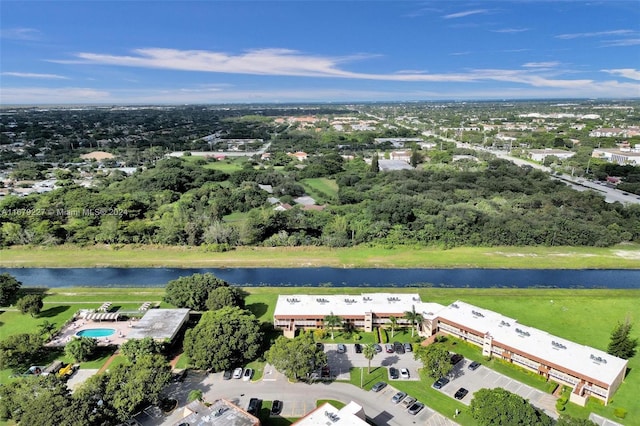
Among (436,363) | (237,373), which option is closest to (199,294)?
(237,373)

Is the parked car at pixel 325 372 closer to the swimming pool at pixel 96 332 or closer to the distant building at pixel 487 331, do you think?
the distant building at pixel 487 331

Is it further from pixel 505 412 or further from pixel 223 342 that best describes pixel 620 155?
pixel 223 342

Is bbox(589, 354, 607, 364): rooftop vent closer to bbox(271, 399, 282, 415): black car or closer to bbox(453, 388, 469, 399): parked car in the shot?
bbox(453, 388, 469, 399): parked car

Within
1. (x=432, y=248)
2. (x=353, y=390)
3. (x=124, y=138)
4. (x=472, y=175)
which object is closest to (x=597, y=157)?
(x=472, y=175)

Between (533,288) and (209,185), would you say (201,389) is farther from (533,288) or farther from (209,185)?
(209,185)

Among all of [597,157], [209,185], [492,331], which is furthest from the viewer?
[597,157]
